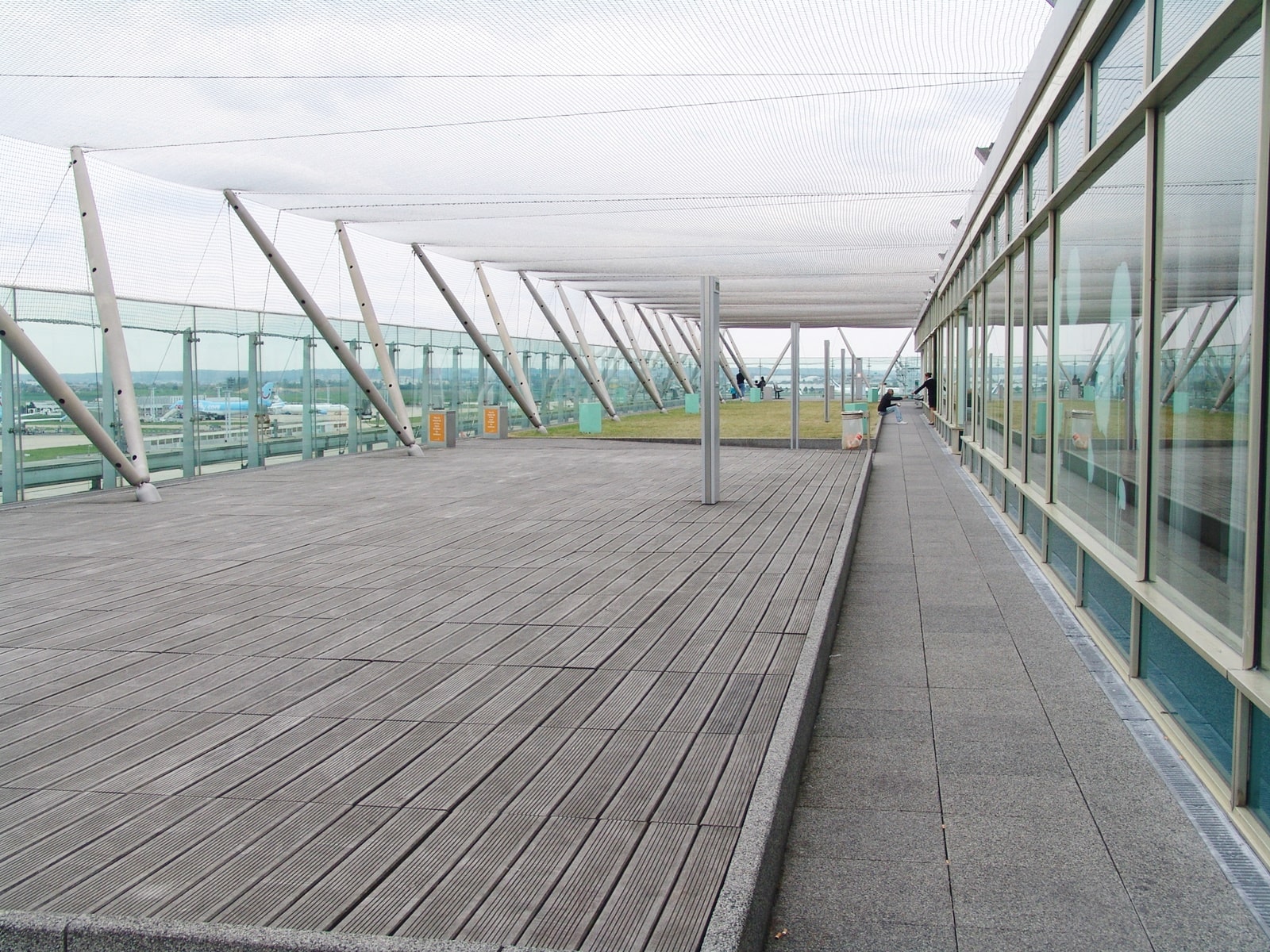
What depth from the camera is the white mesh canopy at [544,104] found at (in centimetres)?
743

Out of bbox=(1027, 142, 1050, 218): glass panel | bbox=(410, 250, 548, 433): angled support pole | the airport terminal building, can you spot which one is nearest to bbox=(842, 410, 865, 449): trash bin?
bbox=(410, 250, 548, 433): angled support pole

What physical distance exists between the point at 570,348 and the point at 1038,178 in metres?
20.8

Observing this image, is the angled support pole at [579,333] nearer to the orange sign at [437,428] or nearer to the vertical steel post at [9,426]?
the orange sign at [437,428]

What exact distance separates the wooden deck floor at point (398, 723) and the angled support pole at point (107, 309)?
3.07 metres

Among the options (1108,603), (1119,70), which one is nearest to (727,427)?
(1108,603)

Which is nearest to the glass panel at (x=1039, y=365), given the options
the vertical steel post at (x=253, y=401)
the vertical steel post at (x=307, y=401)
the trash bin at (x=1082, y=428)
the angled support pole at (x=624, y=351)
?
the trash bin at (x=1082, y=428)

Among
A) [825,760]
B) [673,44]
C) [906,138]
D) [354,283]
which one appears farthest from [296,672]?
[354,283]

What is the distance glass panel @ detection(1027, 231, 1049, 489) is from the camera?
720 centimetres

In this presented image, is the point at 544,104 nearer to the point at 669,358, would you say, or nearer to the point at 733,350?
the point at 669,358

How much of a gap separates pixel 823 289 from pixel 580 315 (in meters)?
9.07

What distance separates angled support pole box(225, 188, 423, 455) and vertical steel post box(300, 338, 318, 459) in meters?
0.49

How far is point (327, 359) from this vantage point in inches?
695

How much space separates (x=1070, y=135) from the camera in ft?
20.5

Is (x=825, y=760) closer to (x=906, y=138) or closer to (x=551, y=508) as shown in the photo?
(x=551, y=508)
